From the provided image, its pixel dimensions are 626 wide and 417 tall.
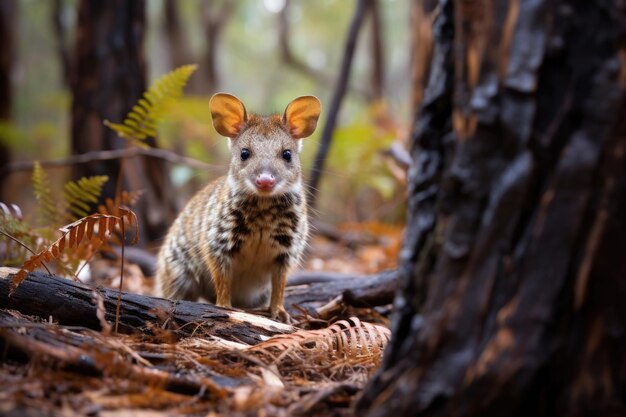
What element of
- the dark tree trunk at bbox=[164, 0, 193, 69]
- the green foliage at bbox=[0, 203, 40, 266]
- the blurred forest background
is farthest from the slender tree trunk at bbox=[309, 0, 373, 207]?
the dark tree trunk at bbox=[164, 0, 193, 69]

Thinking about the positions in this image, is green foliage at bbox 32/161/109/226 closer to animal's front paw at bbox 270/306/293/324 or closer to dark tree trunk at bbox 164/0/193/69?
animal's front paw at bbox 270/306/293/324

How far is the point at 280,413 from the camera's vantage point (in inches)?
97.0

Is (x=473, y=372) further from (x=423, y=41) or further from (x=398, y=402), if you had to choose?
(x=423, y=41)

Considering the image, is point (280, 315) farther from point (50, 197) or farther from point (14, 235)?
point (50, 197)

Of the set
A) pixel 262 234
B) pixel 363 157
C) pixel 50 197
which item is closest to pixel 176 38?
pixel 363 157

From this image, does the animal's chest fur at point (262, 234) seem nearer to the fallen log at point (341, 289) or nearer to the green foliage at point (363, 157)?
the fallen log at point (341, 289)

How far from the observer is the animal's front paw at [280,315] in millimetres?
4684

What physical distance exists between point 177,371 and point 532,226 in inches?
69.7

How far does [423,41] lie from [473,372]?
5.96 metres

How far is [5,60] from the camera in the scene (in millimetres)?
10258

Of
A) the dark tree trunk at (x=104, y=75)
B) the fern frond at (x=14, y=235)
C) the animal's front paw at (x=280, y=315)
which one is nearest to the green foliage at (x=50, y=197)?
the fern frond at (x=14, y=235)

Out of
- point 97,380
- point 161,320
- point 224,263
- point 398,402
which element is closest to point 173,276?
point 224,263

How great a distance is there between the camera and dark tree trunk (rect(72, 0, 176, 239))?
7.50m

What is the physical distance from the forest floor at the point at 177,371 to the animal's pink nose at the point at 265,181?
1.31m
